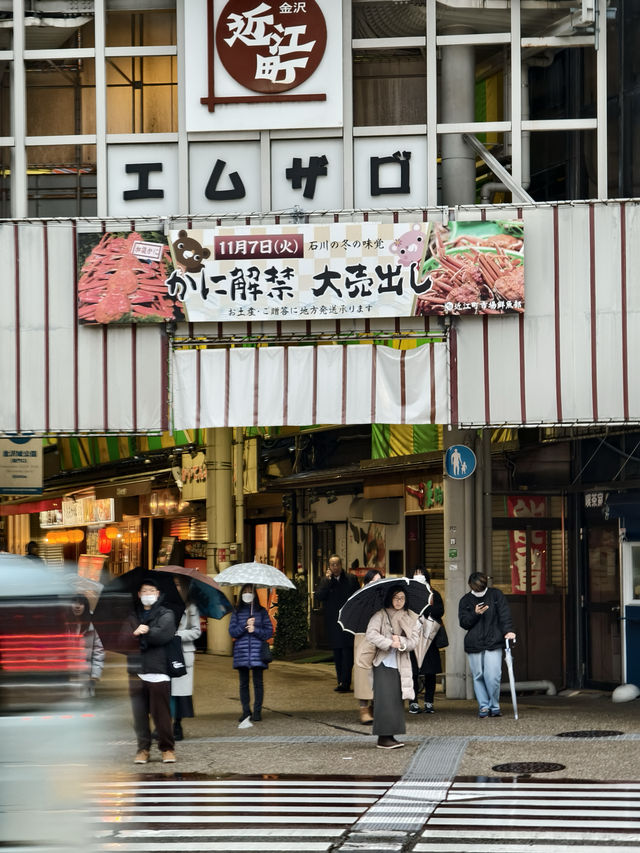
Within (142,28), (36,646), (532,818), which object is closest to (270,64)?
(142,28)

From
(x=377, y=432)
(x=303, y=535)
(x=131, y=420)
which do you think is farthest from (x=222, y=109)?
(x=303, y=535)

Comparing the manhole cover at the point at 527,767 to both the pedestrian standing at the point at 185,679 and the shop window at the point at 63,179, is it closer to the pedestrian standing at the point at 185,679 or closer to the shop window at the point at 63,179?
the pedestrian standing at the point at 185,679

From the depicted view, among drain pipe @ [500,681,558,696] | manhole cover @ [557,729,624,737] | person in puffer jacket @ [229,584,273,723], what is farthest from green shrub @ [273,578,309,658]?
manhole cover @ [557,729,624,737]

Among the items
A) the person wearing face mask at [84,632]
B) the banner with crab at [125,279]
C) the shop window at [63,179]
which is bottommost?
the person wearing face mask at [84,632]

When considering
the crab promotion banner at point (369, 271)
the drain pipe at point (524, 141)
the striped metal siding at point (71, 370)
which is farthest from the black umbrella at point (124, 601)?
the drain pipe at point (524, 141)

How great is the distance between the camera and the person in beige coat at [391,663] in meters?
14.2

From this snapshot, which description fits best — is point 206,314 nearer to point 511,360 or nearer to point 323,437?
point 511,360

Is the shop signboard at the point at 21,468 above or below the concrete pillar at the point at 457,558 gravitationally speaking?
above

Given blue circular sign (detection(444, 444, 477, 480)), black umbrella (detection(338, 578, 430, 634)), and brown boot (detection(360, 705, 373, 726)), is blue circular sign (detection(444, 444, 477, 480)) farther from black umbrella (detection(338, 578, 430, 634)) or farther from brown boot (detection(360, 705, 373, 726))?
black umbrella (detection(338, 578, 430, 634))

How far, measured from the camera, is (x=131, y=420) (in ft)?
56.6

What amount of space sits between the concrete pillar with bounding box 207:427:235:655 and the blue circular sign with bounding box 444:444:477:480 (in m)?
8.17

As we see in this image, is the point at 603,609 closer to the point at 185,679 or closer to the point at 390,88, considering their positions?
the point at 185,679

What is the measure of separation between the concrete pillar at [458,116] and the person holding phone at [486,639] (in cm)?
488

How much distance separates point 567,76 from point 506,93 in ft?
4.57
